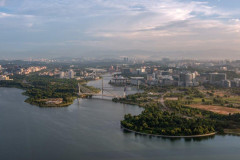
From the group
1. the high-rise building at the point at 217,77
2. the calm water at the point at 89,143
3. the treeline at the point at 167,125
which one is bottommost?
the calm water at the point at 89,143

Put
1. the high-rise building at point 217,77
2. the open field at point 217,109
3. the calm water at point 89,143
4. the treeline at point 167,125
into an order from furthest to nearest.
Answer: the high-rise building at point 217,77
the open field at point 217,109
the treeline at point 167,125
the calm water at point 89,143

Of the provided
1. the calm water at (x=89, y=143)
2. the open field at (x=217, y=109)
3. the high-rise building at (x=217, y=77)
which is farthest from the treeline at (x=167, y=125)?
the high-rise building at (x=217, y=77)

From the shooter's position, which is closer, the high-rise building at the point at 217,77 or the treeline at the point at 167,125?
the treeline at the point at 167,125

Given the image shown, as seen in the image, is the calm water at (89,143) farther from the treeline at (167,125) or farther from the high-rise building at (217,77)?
the high-rise building at (217,77)

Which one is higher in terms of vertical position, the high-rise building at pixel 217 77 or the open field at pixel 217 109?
the high-rise building at pixel 217 77

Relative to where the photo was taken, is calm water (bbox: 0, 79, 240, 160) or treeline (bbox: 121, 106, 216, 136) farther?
treeline (bbox: 121, 106, 216, 136)

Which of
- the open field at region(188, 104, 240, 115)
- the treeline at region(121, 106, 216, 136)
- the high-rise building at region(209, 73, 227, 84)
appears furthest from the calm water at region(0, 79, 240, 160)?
the high-rise building at region(209, 73, 227, 84)

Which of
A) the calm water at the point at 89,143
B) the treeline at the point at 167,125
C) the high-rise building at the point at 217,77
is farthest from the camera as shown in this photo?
the high-rise building at the point at 217,77

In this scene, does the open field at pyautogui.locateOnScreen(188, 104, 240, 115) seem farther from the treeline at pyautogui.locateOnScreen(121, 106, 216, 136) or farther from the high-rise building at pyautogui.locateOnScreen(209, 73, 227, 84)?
the high-rise building at pyautogui.locateOnScreen(209, 73, 227, 84)
